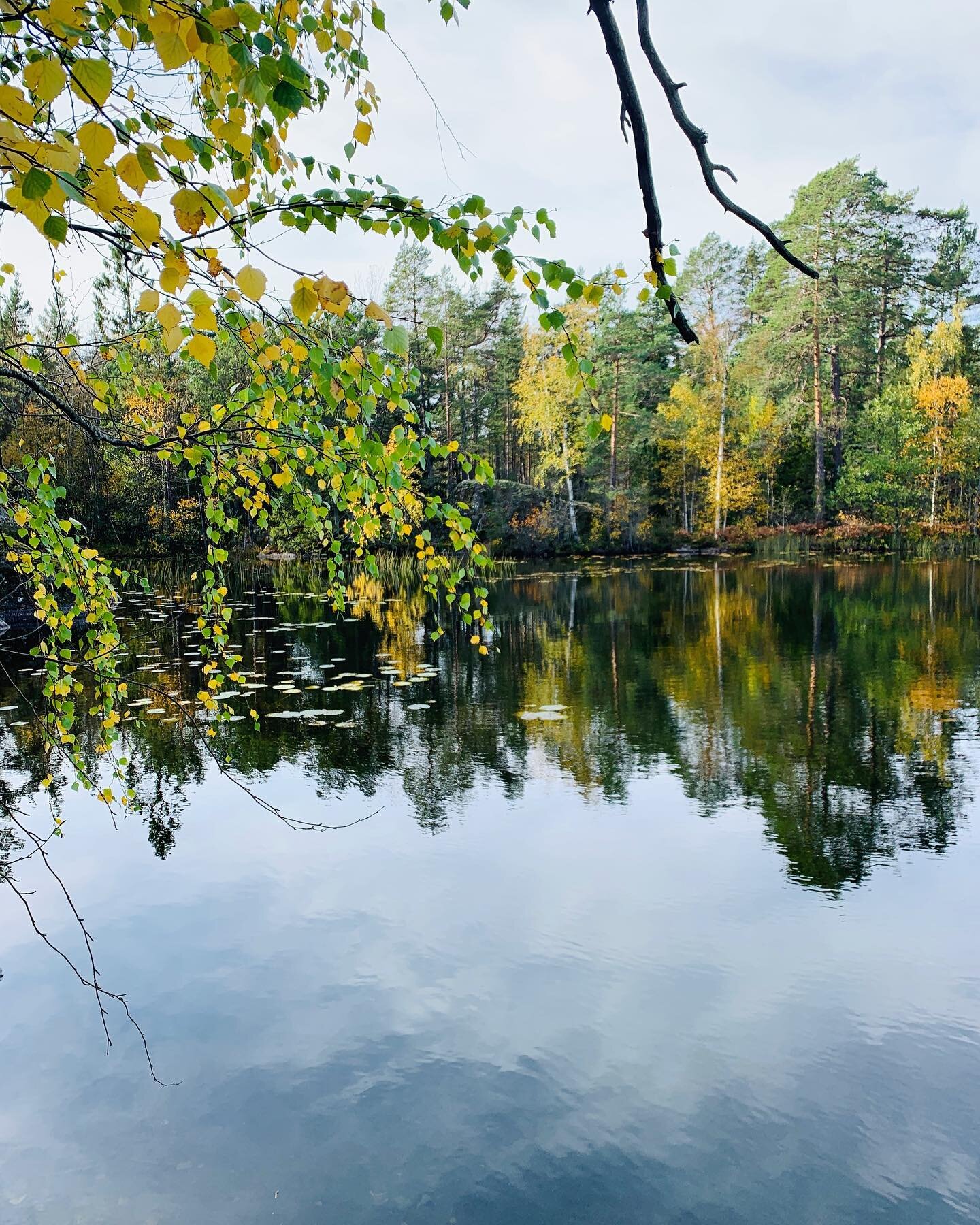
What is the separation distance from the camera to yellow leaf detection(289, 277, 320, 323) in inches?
65.9

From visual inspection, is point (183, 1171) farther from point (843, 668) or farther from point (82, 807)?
point (843, 668)

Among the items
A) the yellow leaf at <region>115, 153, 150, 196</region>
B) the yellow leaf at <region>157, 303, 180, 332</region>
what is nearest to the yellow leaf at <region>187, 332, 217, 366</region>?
the yellow leaf at <region>157, 303, 180, 332</region>

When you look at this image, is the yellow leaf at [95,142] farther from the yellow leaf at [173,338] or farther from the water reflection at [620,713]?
the water reflection at [620,713]

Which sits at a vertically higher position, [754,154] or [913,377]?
[913,377]

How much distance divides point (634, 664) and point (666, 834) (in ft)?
19.1

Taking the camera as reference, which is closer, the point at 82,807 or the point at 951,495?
the point at 82,807

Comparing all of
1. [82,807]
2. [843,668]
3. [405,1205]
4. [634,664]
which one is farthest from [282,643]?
[405,1205]

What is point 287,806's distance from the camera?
614 centimetres

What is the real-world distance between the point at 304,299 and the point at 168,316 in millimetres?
403

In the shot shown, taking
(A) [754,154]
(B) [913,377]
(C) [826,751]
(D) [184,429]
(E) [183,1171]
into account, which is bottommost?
(E) [183,1171]

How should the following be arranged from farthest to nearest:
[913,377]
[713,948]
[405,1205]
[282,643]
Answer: [913,377] < [282,643] < [713,948] < [405,1205]

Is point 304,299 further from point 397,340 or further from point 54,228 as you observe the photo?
point 54,228

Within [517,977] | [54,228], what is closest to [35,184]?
[54,228]

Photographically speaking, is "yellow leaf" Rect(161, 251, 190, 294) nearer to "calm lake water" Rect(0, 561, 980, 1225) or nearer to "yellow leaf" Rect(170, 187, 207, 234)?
"yellow leaf" Rect(170, 187, 207, 234)
